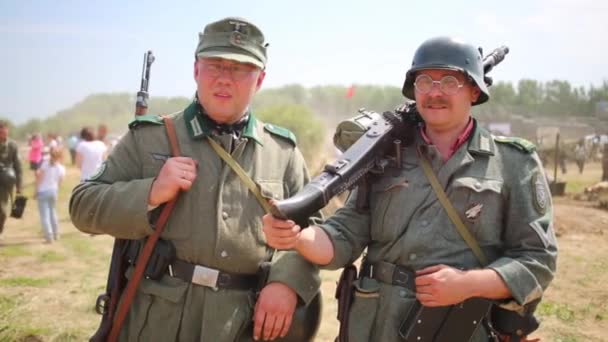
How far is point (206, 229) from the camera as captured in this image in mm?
2689

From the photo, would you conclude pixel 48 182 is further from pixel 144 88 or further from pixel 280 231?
pixel 280 231

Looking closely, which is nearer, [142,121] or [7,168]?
[142,121]

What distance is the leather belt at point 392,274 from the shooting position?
257cm

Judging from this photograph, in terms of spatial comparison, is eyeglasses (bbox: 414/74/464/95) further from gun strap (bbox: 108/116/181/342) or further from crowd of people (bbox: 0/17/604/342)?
gun strap (bbox: 108/116/181/342)

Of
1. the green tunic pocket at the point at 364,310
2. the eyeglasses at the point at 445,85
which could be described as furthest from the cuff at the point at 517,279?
the eyeglasses at the point at 445,85

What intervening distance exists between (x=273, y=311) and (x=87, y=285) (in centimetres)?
572

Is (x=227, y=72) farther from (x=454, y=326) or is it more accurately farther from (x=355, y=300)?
(x=454, y=326)

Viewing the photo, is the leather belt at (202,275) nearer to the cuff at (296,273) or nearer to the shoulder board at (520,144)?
the cuff at (296,273)

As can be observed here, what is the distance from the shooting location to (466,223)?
252cm

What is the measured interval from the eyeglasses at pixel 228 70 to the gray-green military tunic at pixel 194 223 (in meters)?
0.22

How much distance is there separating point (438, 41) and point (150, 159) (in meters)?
1.49

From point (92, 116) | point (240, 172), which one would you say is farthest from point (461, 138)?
point (92, 116)

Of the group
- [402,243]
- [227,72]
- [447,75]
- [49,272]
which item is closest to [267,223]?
[402,243]

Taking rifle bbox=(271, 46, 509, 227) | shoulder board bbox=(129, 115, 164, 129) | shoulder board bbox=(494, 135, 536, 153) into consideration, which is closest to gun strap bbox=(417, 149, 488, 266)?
rifle bbox=(271, 46, 509, 227)
